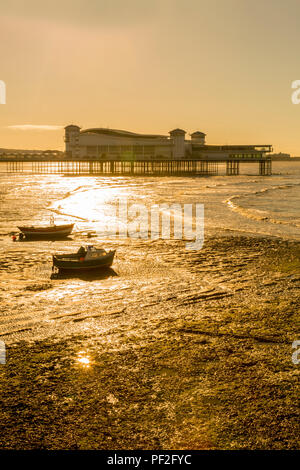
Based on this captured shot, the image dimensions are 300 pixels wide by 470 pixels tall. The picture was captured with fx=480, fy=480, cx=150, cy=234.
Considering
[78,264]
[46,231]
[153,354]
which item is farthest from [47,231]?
[153,354]

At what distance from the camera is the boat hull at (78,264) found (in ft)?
64.7

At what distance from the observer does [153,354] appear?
1131cm

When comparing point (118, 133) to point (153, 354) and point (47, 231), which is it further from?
point (153, 354)

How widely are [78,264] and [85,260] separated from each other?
1.09ft

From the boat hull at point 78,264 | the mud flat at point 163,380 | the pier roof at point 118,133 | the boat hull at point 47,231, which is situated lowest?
the mud flat at point 163,380

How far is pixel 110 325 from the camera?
43.8ft

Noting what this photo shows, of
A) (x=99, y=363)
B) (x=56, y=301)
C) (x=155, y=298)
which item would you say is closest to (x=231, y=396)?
(x=99, y=363)

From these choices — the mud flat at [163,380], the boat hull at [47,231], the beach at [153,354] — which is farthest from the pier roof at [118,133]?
the mud flat at [163,380]

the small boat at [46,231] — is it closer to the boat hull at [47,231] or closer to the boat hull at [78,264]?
the boat hull at [47,231]

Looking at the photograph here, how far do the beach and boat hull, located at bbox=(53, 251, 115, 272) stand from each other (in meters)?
0.63

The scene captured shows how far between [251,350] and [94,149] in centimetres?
12922

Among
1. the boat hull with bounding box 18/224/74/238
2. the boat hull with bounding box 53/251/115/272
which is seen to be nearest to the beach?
the boat hull with bounding box 53/251/115/272

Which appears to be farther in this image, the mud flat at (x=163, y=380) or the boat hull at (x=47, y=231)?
the boat hull at (x=47, y=231)

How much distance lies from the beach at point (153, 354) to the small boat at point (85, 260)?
2.08ft
